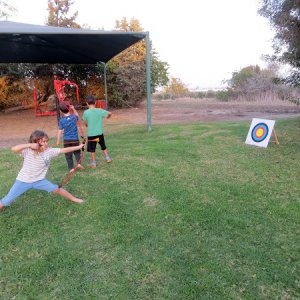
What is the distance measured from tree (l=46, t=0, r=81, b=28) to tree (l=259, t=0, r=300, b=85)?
12.0 meters

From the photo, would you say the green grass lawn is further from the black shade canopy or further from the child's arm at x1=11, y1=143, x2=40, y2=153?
the black shade canopy

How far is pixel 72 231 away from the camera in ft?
11.7

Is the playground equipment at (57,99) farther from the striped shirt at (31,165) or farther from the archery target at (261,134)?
the striped shirt at (31,165)

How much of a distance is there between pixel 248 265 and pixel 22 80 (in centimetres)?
1712

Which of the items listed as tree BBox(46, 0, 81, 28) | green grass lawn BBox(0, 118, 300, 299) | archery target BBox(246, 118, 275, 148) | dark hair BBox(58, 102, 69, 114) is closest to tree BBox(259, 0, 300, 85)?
archery target BBox(246, 118, 275, 148)

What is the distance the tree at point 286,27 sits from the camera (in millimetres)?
8773

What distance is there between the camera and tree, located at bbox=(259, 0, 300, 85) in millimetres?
8773

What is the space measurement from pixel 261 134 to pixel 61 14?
15.7 metres

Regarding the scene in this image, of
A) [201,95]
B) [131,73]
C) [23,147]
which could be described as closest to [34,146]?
[23,147]

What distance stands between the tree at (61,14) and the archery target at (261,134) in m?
14.1

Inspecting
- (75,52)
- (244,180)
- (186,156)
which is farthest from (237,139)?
(75,52)

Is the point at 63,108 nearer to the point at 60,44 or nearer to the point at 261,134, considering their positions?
the point at 261,134

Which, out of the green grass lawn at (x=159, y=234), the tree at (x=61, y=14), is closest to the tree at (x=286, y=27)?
the green grass lawn at (x=159, y=234)

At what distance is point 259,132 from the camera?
7.52 meters
